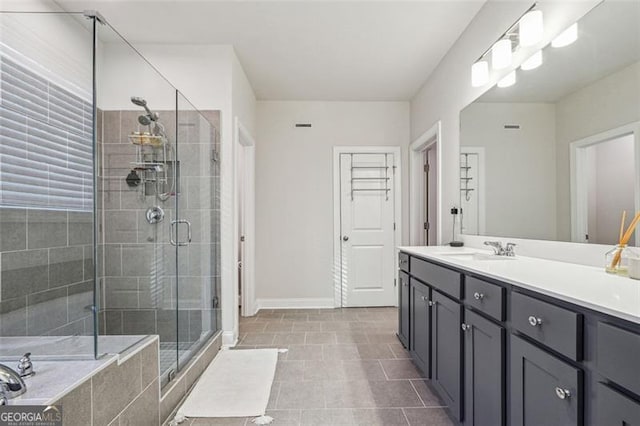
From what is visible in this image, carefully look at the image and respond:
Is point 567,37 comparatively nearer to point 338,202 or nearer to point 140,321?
point 338,202

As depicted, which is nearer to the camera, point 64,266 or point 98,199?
point 98,199

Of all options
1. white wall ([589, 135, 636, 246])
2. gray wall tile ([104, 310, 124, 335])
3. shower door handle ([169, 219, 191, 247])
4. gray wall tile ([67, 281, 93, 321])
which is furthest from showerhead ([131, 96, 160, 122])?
white wall ([589, 135, 636, 246])


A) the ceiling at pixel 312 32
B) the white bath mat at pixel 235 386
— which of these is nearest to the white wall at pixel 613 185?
the ceiling at pixel 312 32

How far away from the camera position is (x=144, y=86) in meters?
2.68

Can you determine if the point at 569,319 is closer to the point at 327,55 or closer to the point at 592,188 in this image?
the point at 592,188

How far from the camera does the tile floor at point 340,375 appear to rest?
75.7 inches

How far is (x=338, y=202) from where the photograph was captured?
14.3 ft

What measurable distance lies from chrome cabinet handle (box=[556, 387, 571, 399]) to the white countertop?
268 mm

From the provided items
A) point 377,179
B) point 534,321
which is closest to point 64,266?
point 534,321

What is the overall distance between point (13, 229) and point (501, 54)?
3.34 metres

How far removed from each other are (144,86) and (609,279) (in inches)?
126

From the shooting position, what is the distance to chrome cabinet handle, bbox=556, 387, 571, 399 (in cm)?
96

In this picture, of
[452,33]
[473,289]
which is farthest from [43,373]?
[452,33]

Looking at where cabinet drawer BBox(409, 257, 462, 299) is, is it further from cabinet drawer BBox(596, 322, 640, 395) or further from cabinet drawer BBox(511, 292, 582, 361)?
cabinet drawer BBox(596, 322, 640, 395)
